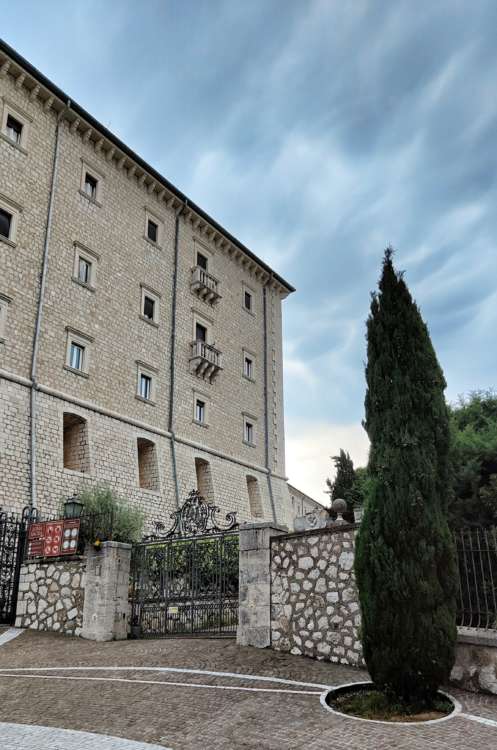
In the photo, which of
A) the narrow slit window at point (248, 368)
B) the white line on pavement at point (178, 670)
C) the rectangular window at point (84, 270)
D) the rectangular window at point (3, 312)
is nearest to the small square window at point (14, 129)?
the rectangular window at point (84, 270)

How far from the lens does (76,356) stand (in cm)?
2378

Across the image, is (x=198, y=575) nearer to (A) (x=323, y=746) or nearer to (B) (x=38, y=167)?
(A) (x=323, y=746)

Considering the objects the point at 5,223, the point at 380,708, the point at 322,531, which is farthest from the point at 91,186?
the point at 380,708

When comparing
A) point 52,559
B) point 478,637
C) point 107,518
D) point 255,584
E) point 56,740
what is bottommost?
point 56,740

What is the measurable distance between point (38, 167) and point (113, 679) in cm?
2142

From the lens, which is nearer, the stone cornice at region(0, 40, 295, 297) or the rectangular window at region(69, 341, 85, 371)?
the rectangular window at region(69, 341, 85, 371)

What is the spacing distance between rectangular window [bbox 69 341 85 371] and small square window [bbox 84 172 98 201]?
690cm

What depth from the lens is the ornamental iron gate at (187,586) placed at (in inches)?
411

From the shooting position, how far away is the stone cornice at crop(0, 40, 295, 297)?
24.0 m

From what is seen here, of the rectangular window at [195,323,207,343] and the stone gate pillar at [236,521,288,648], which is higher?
the rectangular window at [195,323,207,343]

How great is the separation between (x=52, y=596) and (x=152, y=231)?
2083cm

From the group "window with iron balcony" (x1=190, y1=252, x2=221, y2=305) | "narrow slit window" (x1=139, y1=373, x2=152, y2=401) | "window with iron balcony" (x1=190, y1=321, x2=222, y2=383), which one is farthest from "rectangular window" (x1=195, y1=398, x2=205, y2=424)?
"window with iron balcony" (x1=190, y1=252, x2=221, y2=305)

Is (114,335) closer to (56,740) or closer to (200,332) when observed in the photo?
(200,332)

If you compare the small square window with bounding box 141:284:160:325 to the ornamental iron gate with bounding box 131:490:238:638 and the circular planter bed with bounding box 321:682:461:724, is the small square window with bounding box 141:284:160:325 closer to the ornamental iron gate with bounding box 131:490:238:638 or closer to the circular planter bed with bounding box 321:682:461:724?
the ornamental iron gate with bounding box 131:490:238:638
